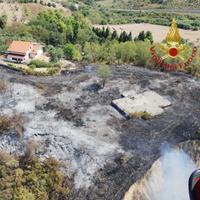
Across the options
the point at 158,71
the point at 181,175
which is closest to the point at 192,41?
the point at 158,71

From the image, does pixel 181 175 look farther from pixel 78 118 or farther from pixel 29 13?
pixel 29 13

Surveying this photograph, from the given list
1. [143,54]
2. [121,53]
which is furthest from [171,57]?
[121,53]

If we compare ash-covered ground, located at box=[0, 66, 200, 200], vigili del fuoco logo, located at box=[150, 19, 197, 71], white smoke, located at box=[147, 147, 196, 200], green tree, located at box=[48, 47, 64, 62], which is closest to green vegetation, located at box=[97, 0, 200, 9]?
vigili del fuoco logo, located at box=[150, 19, 197, 71]

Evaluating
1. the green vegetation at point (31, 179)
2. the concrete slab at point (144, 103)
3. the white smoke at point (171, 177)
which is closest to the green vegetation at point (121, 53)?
the concrete slab at point (144, 103)

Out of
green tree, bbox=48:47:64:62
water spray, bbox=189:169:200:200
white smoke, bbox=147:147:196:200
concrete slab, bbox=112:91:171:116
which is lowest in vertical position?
white smoke, bbox=147:147:196:200

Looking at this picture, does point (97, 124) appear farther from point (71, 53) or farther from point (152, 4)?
point (152, 4)

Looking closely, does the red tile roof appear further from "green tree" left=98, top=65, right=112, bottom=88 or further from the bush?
"green tree" left=98, top=65, right=112, bottom=88

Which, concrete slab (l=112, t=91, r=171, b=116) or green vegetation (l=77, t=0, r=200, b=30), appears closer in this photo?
concrete slab (l=112, t=91, r=171, b=116)
